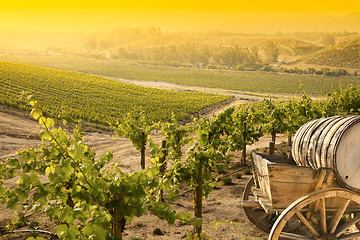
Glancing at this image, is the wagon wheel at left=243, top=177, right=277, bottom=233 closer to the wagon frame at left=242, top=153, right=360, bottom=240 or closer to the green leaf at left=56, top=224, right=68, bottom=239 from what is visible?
the wagon frame at left=242, top=153, right=360, bottom=240

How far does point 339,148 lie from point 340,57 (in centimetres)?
14036

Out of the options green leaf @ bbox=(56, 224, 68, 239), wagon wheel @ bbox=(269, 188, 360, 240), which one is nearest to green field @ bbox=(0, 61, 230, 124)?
wagon wheel @ bbox=(269, 188, 360, 240)

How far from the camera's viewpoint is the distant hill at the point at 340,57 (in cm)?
11997

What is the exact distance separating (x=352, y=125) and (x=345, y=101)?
38.6 feet

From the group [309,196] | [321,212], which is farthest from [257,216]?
[309,196]

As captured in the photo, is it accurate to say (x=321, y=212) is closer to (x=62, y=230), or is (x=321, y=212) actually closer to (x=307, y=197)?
(x=307, y=197)

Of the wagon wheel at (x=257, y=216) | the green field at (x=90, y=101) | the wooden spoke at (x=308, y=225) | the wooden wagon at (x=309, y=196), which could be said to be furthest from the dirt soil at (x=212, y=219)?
the green field at (x=90, y=101)

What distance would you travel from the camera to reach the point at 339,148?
181 inches

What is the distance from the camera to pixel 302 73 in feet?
361

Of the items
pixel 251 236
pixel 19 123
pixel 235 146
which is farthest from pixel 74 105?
pixel 251 236

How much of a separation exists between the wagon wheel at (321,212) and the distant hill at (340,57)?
132 m

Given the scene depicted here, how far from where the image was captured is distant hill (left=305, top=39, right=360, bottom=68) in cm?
11997

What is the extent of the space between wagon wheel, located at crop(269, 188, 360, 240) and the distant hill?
13155cm

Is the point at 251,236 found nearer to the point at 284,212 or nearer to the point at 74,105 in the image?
the point at 284,212
